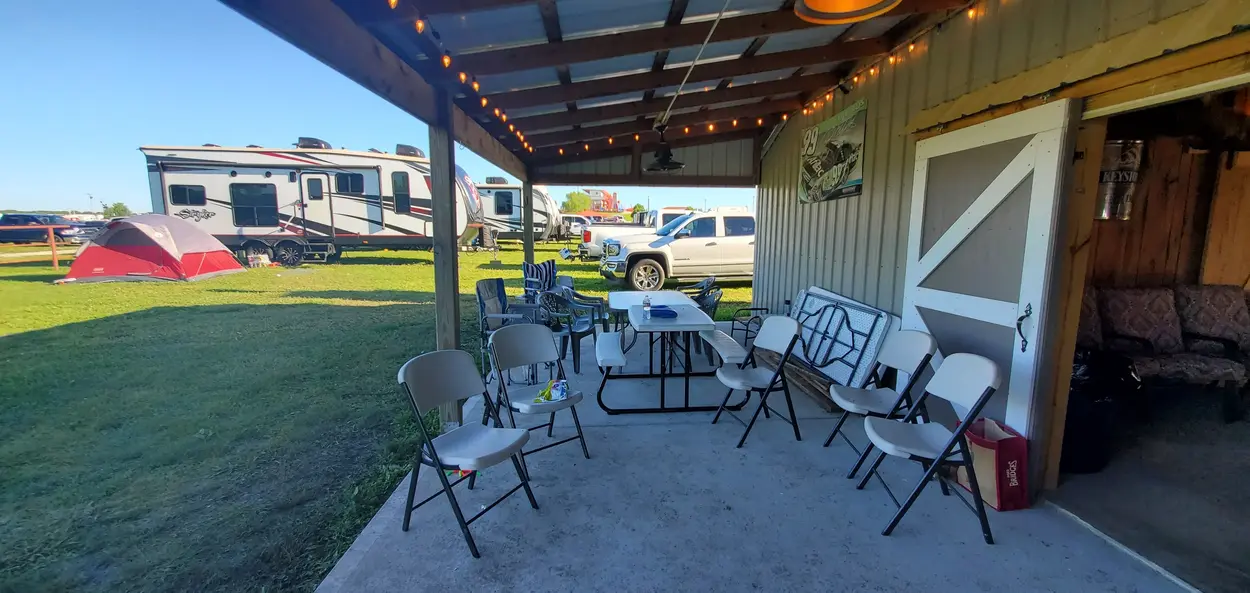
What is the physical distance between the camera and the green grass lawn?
2018mm

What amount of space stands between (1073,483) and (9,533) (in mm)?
5027

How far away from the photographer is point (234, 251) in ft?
37.7

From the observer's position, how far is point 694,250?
9273 mm

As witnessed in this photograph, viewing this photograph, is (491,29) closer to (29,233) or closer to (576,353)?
(576,353)

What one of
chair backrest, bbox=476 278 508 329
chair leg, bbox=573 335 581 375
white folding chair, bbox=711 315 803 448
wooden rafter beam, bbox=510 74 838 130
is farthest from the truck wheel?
white folding chair, bbox=711 315 803 448

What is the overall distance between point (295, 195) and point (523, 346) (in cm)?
1105

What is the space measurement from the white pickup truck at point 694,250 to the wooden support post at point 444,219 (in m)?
6.15

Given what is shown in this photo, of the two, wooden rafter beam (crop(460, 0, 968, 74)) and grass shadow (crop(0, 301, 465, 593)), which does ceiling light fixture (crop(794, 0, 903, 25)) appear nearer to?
wooden rafter beam (crop(460, 0, 968, 74))

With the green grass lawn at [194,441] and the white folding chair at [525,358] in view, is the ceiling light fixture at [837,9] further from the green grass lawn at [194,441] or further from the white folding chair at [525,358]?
the green grass lawn at [194,441]

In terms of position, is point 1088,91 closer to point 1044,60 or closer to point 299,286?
point 1044,60

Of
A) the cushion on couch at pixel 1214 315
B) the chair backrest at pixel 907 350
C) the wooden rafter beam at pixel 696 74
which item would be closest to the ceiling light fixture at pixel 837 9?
the chair backrest at pixel 907 350

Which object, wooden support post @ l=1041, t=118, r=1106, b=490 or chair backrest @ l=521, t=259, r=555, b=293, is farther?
chair backrest @ l=521, t=259, r=555, b=293

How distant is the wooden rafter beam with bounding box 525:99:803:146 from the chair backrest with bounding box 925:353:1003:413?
363cm

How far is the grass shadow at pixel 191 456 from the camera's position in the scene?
200cm
